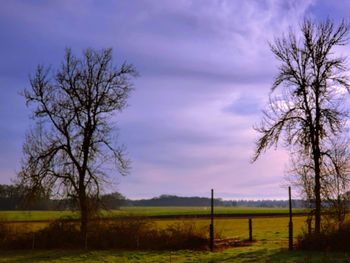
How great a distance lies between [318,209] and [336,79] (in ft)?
27.9

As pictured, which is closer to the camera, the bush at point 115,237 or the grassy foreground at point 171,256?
the grassy foreground at point 171,256

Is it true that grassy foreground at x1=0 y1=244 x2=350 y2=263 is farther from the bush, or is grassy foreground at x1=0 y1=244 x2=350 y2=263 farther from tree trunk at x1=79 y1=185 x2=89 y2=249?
tree trunk at x1=79 y1=185 x2=89 y2=249

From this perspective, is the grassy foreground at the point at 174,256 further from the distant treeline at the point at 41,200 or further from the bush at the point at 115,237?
the distant treeline at the point at 41,200

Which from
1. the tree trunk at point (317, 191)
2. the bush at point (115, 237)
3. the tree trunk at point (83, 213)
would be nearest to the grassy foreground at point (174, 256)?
the bush at point (115, 237)

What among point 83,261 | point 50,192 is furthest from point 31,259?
point 50,192

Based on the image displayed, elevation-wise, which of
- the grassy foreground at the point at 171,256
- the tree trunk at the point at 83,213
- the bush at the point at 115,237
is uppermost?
the tree trunk at the point at 83,213

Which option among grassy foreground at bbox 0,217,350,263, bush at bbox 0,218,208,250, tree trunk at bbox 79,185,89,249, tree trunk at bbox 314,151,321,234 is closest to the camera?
grassy foreground at bbox 0,217,350,263

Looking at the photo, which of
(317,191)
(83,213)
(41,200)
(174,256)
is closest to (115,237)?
(83,213)

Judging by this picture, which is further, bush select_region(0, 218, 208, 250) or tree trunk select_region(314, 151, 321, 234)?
bush select_region(0, 218, 208, 250)

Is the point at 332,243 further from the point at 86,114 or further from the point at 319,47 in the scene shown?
the point at 86,114

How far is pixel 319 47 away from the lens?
1292 inches

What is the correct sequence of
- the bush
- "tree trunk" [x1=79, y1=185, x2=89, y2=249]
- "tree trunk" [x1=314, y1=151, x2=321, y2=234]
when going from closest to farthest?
1. "tree trunk" [x1=314, y1=151, x2=321, y2=234]
2. the bush
3. "tree trunk" [x1=79, y1=185, x2=89, y2=249]

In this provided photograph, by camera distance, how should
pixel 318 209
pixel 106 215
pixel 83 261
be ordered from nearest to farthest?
1. pixel 83 261
2. pixel 318 209
3. pixel 106 215

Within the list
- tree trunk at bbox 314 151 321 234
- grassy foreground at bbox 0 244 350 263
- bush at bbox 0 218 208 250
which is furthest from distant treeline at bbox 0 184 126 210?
tree trunk at bbox 314 151 321 234
